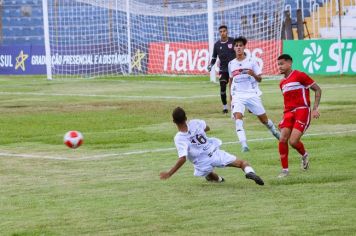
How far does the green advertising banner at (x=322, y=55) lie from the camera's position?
39.9 meters

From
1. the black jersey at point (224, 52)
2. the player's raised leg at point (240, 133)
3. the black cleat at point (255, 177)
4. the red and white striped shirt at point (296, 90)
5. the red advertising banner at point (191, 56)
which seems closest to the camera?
the black cleat at point (255, 177)

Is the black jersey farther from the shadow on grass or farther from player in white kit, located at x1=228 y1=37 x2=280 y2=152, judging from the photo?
the shadow on grass

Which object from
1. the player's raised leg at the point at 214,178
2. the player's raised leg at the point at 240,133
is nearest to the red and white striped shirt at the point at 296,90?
the player's raised leg at the point at 214,178

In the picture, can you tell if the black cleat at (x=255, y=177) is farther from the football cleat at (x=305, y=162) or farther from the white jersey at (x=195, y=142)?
the football cleat at (x=305, y=162)

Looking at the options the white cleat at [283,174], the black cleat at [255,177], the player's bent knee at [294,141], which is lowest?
the white cleat at [283,174]

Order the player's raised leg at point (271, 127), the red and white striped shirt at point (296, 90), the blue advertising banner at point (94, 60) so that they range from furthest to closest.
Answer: the blue advertising banner at point (94, 60)
the player's raised leg at point (271, 127)
the red and white striped shirt at point (296, 90)

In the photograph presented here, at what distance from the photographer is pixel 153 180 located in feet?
46.0

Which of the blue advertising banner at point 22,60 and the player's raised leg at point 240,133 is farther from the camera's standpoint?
the blue advertising banner at point 22,60

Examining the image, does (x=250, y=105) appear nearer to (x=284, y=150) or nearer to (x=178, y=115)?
(x=284, y=150)

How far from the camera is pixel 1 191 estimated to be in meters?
13.3

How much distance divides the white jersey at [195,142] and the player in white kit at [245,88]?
4755mm

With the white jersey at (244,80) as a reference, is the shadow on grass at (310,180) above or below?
below

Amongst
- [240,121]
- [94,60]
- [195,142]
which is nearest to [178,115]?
[195,142]

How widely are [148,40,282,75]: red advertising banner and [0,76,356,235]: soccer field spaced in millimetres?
14265
